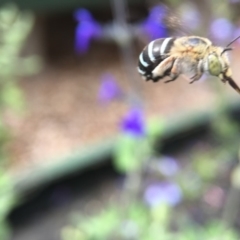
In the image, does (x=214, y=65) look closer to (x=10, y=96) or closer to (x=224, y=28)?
(x=224, y=28)

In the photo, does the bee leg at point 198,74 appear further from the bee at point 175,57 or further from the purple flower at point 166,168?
the purple flower at point 166,168

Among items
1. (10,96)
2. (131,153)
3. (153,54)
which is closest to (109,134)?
(10,96)

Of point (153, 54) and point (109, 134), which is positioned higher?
point (109, 134)

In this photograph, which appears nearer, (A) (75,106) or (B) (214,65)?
(B) (214,65)

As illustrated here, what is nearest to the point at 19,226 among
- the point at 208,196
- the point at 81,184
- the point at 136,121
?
the point at 81,184

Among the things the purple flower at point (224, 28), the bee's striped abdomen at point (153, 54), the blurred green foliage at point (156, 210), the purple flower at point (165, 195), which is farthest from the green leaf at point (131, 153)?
the bee's striped abdomen at point (153, 54)

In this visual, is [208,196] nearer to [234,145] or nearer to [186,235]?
[234,145]
